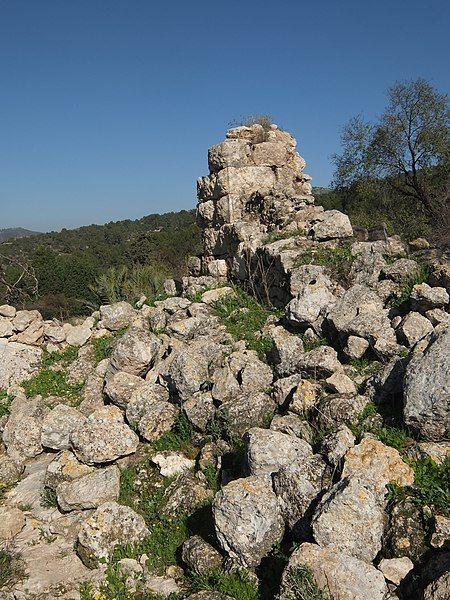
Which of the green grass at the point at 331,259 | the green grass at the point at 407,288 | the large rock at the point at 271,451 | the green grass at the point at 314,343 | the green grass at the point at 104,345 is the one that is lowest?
the large rock at the point at 271,451

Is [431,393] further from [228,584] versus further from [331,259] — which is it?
[331,259]

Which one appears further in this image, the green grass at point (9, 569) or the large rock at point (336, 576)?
the green grass at point (9, 569)

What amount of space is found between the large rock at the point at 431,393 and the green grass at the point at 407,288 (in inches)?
94.1

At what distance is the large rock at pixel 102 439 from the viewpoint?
21.0 feet

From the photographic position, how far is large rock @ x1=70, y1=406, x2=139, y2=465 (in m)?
6.39

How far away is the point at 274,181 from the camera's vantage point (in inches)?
483

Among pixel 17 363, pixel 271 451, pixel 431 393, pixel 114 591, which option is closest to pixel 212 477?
pixel 271 451

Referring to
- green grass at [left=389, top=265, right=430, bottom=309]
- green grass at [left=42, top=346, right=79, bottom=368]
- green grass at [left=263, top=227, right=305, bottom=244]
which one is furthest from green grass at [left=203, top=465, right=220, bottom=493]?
green grass at [left=263, top=227, right=305, bottom=244]

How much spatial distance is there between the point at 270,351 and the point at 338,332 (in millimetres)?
1123

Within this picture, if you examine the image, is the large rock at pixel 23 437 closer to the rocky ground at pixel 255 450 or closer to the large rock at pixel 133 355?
the rocky ground at pixel 255 450

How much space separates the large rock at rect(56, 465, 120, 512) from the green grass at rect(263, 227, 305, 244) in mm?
6372

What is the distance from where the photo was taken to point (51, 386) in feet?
30.5

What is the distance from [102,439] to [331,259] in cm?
553

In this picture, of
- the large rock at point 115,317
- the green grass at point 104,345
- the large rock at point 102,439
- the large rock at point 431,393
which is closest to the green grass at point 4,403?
the green grass at point 104,345
